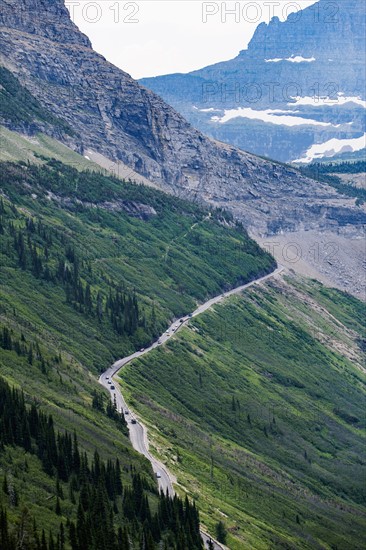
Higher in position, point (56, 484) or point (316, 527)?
point (56, 484)

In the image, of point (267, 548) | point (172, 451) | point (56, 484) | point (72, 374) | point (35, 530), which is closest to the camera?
point (35, 530)

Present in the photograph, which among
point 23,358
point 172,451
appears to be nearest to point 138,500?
point 172,451

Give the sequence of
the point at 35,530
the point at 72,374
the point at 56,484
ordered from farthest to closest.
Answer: the point at 72,374, the point at 56,484, the point at 35,530

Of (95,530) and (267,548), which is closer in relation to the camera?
(95,530)

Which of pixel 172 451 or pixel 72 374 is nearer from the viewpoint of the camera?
pixel 172 451

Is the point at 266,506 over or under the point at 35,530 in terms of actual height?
Answer: under

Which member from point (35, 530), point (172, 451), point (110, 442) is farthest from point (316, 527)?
point (35, 530)

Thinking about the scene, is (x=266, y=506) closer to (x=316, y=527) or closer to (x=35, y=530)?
(x=316, y=527)

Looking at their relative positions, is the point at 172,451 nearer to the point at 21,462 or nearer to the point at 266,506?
the point at 266,506

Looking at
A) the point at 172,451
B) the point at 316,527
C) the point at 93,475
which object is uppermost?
the point at 93,475
